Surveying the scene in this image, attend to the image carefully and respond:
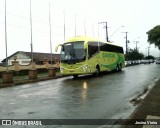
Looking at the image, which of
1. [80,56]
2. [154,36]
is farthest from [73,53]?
[154,36]

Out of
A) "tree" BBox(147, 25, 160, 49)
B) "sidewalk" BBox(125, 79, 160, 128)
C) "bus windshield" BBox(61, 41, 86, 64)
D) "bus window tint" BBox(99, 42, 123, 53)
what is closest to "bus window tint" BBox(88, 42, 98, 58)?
"bus windshield" BBox(61, 41, 86, 64)

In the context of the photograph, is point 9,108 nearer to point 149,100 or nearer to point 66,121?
point 66,121

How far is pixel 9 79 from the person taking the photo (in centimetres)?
2527

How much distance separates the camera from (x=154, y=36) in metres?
101

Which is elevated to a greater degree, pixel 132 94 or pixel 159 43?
pixel 159 43

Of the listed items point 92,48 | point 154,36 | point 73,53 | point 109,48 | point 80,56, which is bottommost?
point 80,56

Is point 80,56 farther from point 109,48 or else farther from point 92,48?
point 109,48

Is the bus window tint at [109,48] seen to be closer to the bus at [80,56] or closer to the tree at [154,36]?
the bus at [80,56]

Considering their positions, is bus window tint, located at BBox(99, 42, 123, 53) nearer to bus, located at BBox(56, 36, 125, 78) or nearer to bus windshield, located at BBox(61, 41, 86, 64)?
bus, located at BBox(56, 36, 125, 78)

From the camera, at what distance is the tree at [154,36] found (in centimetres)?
10069

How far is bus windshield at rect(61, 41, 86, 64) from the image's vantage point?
28.2 m

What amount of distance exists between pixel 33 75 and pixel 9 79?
450cm

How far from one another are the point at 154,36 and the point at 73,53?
7628 centimetres

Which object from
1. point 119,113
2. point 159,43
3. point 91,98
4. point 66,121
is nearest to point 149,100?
point 119,113
